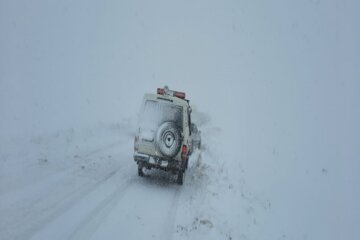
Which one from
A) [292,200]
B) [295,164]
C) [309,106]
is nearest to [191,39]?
[309,106]

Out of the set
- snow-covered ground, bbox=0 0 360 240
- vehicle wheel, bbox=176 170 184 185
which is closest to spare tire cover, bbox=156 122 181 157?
vehicle wheel, bbox=176 170 184 185

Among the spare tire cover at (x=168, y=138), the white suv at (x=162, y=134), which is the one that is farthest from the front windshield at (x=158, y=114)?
the spare tire cover at (x=168, y=138)

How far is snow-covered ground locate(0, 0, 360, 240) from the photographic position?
9.54 meters

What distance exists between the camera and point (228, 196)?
41.7ft

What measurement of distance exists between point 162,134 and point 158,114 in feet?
2.31

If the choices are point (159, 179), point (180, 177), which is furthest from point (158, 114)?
point (159, 179)

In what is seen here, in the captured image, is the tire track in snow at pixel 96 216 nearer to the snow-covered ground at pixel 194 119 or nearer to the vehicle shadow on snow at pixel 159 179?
the snow-covered ground at pixel 194 119

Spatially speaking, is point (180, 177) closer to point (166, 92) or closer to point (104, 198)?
point (166, 92)

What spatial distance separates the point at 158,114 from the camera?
39.7 ft

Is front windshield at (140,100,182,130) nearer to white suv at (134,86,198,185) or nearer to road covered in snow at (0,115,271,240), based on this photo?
Answer: white suv at (134,86,198,185)

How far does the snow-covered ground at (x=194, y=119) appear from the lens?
31.3 feet

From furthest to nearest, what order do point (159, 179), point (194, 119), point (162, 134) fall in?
point (194, 119), point (159, 179), point (162, 134)

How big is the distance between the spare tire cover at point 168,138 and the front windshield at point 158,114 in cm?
24

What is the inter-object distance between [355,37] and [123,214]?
79.7m
